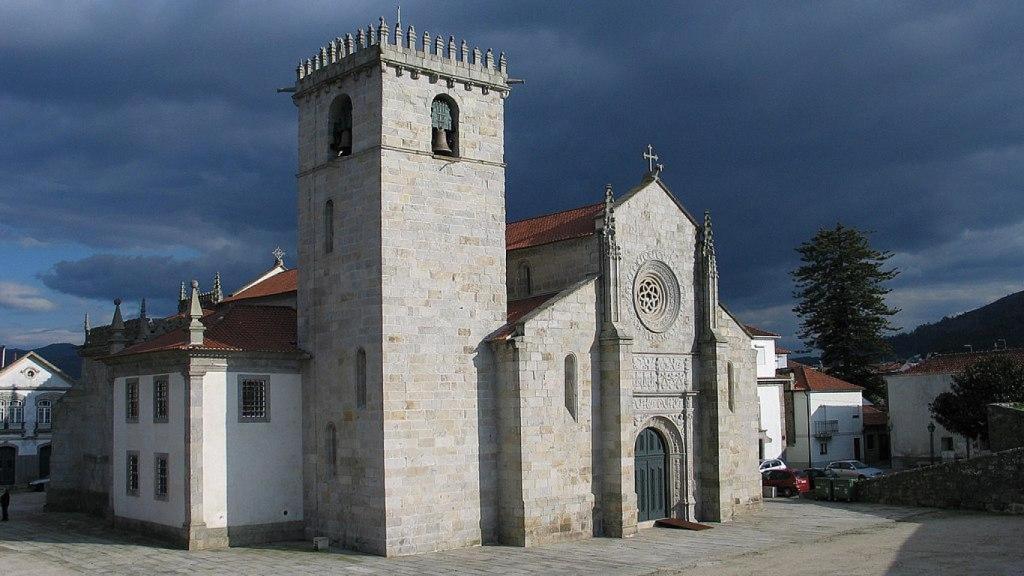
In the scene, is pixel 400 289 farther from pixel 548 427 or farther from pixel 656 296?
pixel 656 296

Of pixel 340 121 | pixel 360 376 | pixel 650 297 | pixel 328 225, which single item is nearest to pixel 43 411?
pixel 328 225

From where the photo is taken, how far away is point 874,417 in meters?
66.0

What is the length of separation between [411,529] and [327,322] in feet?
22.2

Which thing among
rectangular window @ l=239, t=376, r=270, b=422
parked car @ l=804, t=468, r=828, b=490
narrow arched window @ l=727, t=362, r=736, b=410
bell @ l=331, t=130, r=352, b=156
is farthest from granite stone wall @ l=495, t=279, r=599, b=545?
parked car @ l=804, t=468, r=828, b=490

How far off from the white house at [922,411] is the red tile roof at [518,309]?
31493 millimetres

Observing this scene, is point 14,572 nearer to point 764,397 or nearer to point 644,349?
point 644,349

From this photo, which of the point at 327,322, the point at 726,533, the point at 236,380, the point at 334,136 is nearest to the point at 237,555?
the point at 236,380

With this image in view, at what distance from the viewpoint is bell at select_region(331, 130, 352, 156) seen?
29.9 meters

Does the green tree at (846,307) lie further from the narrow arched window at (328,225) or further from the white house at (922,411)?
the narrow arched window at (328,225)

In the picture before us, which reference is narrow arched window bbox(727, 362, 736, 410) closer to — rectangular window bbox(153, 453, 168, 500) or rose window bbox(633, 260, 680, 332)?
rose window bbox(633, 260, 680, 332)

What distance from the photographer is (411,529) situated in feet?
89.6

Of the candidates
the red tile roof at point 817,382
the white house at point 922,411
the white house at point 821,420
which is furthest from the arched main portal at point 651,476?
the red tile roof at point 817,382

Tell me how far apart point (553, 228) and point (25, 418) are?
43.5m

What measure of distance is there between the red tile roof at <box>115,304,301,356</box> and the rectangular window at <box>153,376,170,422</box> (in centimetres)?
100
